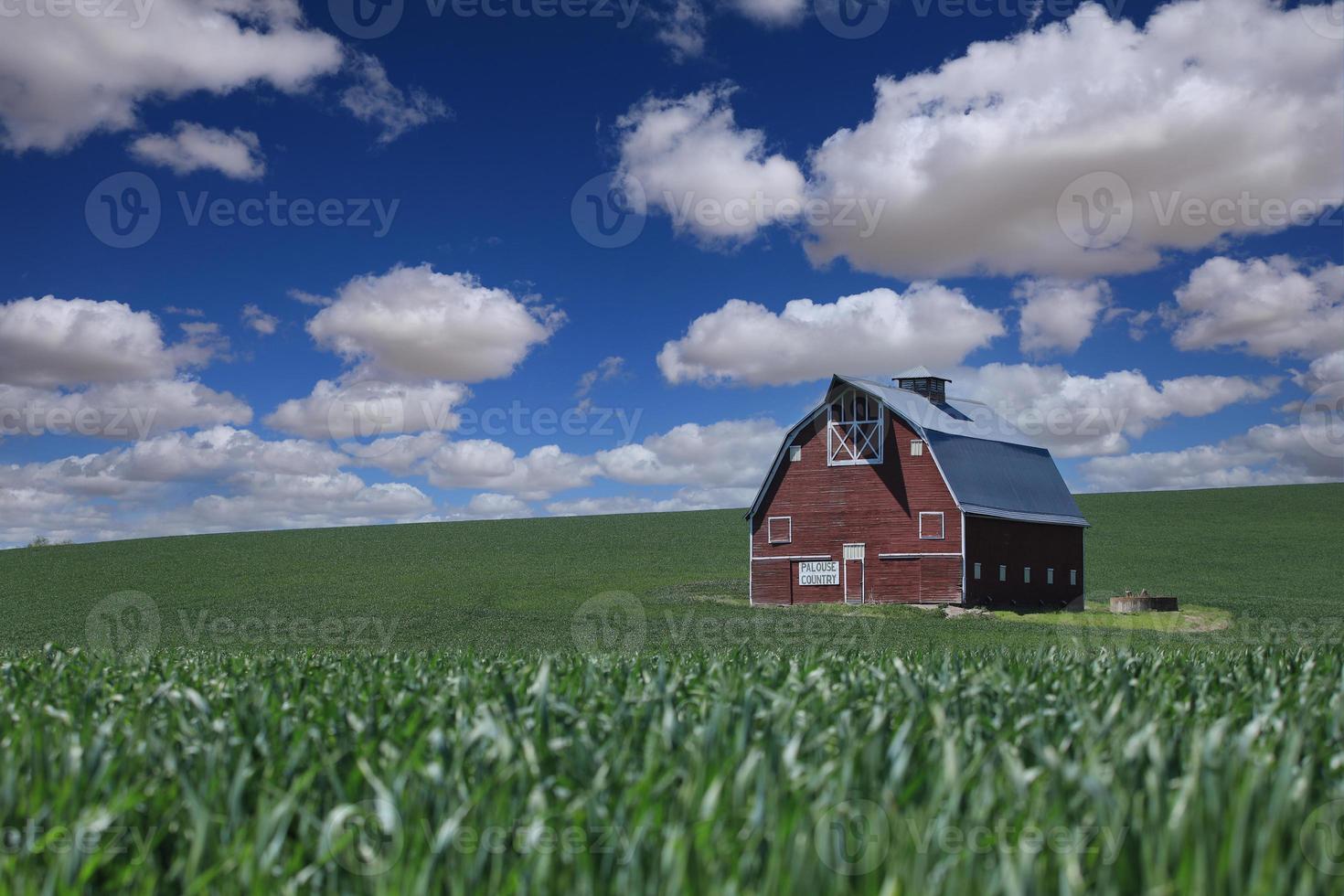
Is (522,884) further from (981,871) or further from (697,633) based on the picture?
(697,633)

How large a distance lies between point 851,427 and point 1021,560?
8.54 meters

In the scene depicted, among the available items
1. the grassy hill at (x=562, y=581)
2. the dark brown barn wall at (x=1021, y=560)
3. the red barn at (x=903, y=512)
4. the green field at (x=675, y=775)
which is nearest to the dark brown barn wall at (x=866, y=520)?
the red barn at (x=903, y=512)

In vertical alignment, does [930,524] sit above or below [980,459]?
below

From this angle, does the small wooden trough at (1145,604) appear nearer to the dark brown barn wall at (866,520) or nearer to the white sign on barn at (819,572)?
the dark brown barn wall at (866,520)

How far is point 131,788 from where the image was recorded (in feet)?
10.9

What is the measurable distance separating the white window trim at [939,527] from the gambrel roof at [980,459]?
975mm

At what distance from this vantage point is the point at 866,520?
40.2 meters

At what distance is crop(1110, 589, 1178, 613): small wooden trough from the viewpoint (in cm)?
3566

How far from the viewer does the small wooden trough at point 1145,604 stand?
35656 mm

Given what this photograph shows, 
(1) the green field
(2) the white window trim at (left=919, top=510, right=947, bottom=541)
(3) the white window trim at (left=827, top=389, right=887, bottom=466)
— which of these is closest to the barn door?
(2) the white window trim at (left=919, top=510, right=947, bottom=541)

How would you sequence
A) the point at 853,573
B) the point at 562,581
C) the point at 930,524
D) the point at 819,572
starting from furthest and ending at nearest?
the point at 562,581, the point at 819,572, the point at 853,573, the point at 930,524

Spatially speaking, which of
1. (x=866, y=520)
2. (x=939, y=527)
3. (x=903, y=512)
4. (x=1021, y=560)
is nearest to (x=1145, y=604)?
(x=1021, y=560)

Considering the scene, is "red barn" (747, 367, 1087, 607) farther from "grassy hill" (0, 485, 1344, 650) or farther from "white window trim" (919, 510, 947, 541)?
"grassy hill" (0, 485, 1344, 650)

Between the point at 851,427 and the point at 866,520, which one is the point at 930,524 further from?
the point at 851,427
